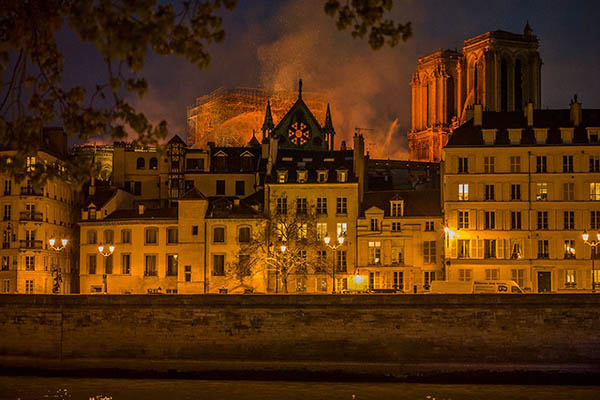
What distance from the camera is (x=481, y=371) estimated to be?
43219 millimetres

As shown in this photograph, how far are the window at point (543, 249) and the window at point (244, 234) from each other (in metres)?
18.7

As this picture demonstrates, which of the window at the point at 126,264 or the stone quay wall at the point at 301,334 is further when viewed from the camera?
the window at the point at 126,264

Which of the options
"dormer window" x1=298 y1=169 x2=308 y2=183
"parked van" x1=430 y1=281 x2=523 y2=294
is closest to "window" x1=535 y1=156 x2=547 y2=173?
"parked van" x1=430 y1=281 x2=523 y2=294

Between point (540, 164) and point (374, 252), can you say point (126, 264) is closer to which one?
point (374, 252)

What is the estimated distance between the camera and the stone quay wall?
1718 inches

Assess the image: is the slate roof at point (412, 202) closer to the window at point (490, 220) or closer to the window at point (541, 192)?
the window at point (490, 220)

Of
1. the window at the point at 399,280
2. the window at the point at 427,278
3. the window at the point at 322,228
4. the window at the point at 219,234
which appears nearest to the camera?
the window at the point at 427,278

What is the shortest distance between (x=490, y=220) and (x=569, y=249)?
17.0ft

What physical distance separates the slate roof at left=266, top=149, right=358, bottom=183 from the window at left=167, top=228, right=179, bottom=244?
23.4 feet

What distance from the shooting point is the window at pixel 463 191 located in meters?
61.9

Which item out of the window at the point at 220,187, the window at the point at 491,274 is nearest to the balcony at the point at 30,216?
the window at the point at 220,187

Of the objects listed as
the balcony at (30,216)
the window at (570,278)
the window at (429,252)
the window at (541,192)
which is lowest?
the window at (570,278)

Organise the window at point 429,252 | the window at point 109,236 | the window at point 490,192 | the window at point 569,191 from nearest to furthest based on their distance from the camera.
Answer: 1. the window at point 569,191
2. the window at point 490,192
3. the window at point 429,252
4. the window at point 109,236

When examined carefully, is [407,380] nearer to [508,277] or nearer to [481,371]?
[481,371]
